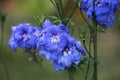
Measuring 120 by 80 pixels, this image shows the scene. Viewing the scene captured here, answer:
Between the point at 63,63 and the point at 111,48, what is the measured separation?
305cm

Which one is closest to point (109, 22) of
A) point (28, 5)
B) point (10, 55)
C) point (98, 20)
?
point (98, 20)

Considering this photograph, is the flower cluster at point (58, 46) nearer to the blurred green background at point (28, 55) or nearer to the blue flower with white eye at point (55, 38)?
the blue flower with white eye at point (55, 38)

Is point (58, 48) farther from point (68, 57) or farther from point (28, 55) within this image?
point (28, 55)

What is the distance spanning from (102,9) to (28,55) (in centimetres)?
261

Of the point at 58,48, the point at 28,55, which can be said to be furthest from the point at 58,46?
the point at 28,55

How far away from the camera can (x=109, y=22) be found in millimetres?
2221

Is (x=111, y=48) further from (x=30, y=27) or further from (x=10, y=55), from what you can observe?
(x=30, y=27)

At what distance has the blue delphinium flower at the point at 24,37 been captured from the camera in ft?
7.11

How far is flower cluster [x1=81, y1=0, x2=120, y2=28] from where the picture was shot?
2.17m

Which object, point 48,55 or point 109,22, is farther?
point 109,22

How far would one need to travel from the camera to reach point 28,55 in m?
4.72

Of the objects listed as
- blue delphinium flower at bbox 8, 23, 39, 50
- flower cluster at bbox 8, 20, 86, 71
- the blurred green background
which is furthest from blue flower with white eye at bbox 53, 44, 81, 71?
the blurred green background

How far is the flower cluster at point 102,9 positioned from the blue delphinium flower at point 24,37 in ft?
0.80

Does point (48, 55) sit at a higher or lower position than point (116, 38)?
higher
